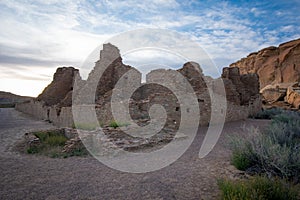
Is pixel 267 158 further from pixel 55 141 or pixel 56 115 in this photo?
pixel 56 115

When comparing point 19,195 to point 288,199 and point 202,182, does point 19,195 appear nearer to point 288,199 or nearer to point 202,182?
point 202,182

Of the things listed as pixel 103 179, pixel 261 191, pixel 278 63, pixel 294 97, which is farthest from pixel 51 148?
pixel 278 63

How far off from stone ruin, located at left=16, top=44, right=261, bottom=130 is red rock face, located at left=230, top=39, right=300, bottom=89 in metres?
20.3

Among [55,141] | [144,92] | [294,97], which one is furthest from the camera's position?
[294,97]

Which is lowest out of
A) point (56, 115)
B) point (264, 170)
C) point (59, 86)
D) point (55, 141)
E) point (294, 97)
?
point (55, 141)

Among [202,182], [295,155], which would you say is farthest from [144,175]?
[295,155]

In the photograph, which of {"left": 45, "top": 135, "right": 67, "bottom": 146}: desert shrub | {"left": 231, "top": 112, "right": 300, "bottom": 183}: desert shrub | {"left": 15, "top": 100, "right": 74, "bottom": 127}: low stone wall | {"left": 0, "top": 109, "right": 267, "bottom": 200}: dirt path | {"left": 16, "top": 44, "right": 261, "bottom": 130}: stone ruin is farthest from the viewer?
{"left": 15, "top": 100, "right": 74, "bottom": 127}: low stone wall

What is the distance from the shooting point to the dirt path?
11.4ft

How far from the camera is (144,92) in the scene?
653 inches

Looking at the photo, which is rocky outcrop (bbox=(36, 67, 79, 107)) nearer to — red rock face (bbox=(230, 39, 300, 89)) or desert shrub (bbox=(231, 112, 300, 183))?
desert shrub (bbox=(231, 112, 300, 183))

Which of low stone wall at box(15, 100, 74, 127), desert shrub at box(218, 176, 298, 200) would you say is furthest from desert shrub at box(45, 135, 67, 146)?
desert shrub at box(218, 176, 298, 200)

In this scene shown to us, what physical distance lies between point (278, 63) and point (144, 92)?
28481 millimetres

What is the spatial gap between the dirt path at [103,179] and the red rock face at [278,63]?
33312 millimetres

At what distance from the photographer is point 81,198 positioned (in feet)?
11.0
